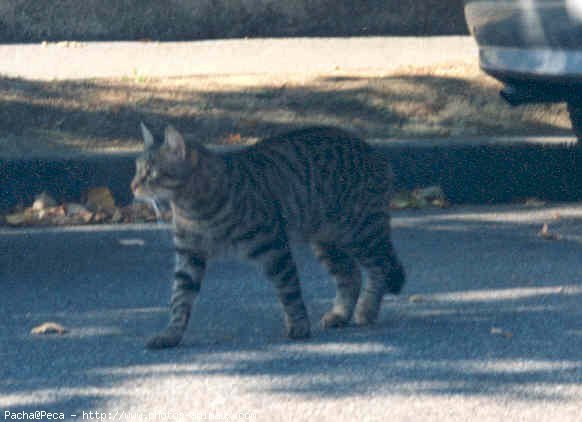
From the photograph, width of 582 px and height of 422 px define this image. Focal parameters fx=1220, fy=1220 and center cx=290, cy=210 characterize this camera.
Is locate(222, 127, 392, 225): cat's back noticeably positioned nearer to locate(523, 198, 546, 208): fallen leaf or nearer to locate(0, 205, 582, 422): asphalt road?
locate(0, 205, 582, 422): asphalt road

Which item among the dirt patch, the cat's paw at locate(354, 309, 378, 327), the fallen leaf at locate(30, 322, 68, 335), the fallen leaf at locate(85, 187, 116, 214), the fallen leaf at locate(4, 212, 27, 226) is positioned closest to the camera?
the fallen leaf at locate(30, 322, 68, 335)

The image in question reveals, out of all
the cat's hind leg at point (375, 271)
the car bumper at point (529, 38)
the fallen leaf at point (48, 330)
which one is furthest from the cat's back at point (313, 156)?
the car bumper at point (529, 38)

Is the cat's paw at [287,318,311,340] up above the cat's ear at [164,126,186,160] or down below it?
below

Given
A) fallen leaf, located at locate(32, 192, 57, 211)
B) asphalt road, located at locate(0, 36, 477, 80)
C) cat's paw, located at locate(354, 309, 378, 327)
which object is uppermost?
cat's paw, located at locate(354, 309, 378, 327)

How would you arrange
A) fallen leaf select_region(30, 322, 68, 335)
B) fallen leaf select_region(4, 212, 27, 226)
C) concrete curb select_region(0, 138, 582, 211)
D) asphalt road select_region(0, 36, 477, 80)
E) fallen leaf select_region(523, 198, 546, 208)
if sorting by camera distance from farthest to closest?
asphalt road select_region(0, 36, 477, 80) < concrete curb select_region(0, 138, 582, 211) < fallen leaf select_region(523, 198, 546, 208) < fallen leaf select_region(4, 212, 27, 226) < fallen leaf select_region(30, 322, 68, 335)

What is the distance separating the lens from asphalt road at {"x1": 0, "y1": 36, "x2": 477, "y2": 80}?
10.9m

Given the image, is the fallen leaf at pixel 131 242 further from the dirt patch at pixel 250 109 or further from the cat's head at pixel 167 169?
the cat's head at pixel 167 169

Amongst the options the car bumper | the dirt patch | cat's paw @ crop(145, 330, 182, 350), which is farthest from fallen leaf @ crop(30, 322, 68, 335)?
the dirt patch

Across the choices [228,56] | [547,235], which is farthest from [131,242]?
[228,56]

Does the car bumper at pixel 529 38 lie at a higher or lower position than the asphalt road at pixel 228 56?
higher

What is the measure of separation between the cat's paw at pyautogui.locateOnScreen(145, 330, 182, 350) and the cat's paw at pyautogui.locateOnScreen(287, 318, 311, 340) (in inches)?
18.7

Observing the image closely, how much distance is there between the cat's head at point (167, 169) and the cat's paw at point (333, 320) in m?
0.91

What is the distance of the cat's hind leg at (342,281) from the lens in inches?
213

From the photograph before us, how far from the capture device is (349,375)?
14.9 feet
